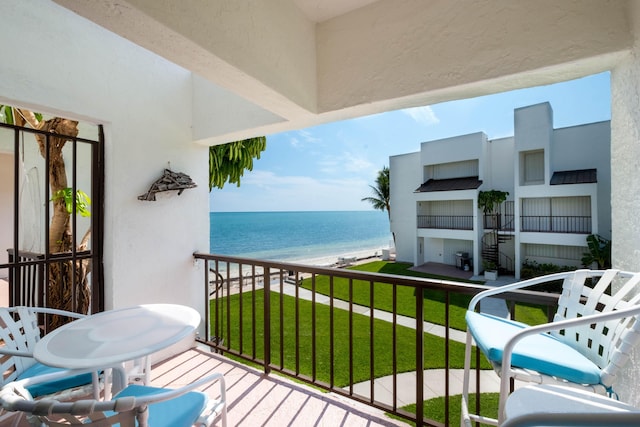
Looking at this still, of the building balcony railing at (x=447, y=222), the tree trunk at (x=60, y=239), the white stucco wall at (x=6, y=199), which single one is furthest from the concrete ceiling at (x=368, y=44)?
the building balcony railing at (x=447, y=222)

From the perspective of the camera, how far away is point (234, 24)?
59.6 inches

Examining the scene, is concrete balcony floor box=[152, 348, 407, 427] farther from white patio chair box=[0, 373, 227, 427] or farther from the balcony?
white patio chair box=[0, 373, 227, 427]

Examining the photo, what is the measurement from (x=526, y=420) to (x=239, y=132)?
9.25 ft

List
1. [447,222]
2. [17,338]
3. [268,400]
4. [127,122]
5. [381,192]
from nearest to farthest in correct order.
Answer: [17,338], [268,400], [127,122], [447,222], [381,192]

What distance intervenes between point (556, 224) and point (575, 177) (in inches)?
77.5

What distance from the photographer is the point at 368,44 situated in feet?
6.50

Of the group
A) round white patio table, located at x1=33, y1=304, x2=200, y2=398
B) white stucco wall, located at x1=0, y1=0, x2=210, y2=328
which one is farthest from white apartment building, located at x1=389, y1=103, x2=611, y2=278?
round white patio table, located at x1=33, y1=304, x2=200, y2=398

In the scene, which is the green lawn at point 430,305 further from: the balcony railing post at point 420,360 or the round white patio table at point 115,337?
Result: the round white patio table at point 115,337

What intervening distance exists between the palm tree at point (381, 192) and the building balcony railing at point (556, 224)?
1142cm

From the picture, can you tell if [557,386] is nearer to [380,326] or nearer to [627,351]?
[627,351]

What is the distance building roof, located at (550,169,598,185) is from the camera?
10586 millimetres

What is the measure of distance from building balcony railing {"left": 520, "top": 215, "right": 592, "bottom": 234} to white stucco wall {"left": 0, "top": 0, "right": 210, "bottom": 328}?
13.5m

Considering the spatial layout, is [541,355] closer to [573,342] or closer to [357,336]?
[573,342]

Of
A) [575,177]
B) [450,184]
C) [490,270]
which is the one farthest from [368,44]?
[450,184]
